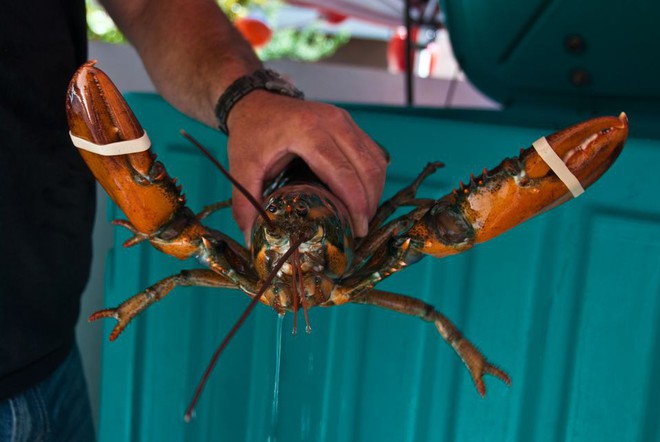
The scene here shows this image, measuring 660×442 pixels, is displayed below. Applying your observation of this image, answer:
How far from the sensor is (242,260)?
0.60 meters

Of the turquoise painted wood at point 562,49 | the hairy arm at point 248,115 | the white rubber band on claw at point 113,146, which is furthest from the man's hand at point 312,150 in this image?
the turquoise painted wood at point 562,49

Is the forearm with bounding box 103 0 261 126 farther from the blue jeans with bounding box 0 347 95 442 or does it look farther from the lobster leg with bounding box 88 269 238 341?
the blue jeans with bounding box 0 347 95 442

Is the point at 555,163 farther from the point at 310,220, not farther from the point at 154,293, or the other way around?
the point at 154,293

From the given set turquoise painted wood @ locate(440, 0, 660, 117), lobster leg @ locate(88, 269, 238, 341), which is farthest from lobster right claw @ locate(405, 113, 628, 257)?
turquoise painted wood @ locate(440, 0, 660, 117)

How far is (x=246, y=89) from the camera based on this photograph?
65 centimetres

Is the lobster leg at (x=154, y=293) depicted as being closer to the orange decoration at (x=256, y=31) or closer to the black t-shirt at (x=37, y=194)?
the black t-shirt at (x=37, y=194)

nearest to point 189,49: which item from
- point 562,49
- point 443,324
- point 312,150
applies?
point 312,150

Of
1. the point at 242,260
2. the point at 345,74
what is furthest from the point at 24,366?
the point at 345,74

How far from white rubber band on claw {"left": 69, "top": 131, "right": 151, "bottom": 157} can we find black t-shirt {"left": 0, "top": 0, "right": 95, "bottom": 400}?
0.74 ft

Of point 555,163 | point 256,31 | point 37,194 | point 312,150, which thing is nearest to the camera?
point 555,163

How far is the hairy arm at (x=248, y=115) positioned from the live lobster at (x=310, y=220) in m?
0.02

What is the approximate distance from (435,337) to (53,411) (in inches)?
17.3

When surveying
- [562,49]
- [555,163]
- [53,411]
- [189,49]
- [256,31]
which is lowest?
[53,411]

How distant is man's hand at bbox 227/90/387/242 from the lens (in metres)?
0.56
